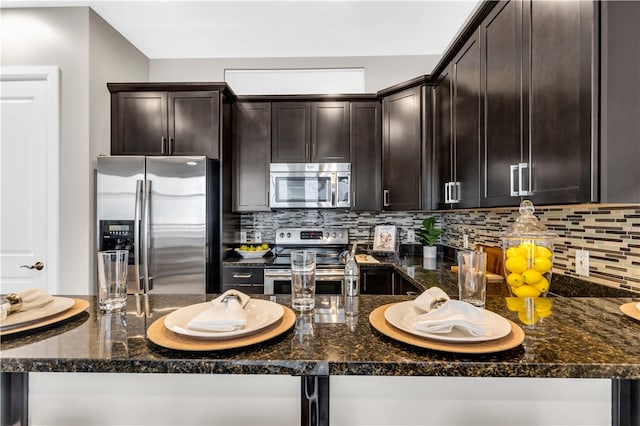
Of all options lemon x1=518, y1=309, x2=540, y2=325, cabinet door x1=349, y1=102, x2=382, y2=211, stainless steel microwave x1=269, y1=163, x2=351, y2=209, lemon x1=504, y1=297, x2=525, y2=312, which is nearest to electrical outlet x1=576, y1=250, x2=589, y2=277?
lemon x1=504, y1=297, x2=525, y2=312

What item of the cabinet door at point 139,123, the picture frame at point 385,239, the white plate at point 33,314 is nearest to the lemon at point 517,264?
the white plate at point 33,314

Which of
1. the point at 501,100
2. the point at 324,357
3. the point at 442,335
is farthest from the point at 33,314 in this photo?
the point at 501,100

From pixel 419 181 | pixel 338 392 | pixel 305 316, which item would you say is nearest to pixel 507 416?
pixel 338 392

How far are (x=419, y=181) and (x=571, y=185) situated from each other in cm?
165

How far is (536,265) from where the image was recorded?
1239mm

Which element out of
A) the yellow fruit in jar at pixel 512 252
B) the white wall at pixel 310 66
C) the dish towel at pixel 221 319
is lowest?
the dish towel at pixel 221 319

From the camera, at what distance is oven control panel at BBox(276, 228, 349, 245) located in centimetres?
322

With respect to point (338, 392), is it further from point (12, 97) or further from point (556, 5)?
point (12, 97)

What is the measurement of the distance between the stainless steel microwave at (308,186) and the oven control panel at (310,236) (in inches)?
14.3

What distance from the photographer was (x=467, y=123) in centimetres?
193

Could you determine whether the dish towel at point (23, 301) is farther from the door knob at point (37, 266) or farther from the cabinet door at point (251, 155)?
the cabinet door at point (251, 155)

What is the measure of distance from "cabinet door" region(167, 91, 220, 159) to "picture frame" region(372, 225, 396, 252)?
1.65 metres

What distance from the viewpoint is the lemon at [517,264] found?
A: 4.12ft

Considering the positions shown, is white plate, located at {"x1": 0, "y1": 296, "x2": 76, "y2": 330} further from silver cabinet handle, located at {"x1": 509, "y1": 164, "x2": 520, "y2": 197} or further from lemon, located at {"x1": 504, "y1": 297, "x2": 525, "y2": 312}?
silver cabinet handle, located at {"x1": 509, "y1": 164, "x2": 520, "y2": 197}
